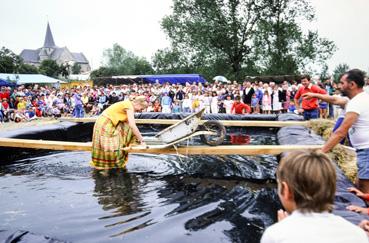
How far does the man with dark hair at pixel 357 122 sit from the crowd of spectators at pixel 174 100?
8.79 metres

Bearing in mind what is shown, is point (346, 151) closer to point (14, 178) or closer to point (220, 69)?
point (14, 178)

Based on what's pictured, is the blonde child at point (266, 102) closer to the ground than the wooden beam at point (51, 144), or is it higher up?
higher up

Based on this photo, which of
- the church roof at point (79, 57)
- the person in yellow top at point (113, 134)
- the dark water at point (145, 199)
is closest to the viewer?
the dark water at point (145, 199)

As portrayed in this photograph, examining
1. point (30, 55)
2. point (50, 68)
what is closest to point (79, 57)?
point (30, 55)

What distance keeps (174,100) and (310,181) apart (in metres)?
16.4

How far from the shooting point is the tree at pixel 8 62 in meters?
49.5

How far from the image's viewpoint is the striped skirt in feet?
18.0

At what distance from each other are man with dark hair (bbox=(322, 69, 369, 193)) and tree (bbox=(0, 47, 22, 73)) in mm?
53721

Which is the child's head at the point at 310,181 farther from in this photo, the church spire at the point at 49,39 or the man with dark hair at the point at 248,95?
the church spire at the point at 49,39

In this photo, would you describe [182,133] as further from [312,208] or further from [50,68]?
[50,68]

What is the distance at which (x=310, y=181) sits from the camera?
4.65 ft

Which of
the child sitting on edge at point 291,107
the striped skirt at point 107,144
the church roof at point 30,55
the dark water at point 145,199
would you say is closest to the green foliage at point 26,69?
the child sitting on edge at point 291,107

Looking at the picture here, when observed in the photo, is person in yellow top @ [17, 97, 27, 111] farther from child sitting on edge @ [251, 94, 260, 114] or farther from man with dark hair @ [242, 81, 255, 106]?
child sitting on edge @ [251, 94, 260, 114]

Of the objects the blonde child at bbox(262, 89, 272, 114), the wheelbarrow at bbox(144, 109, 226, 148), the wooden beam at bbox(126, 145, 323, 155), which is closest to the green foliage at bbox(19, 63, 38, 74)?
the blonde child at bbox(262, 89, 272, 114)
